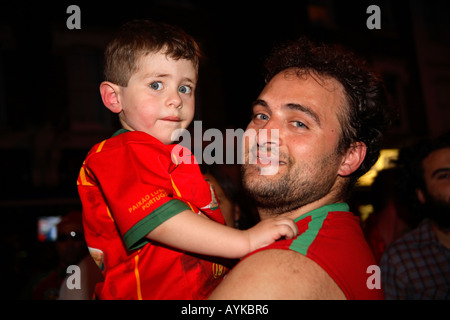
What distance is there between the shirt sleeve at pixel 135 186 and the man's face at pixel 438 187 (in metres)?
3.28

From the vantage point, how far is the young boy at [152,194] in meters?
1.33

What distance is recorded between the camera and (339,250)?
1364 mm

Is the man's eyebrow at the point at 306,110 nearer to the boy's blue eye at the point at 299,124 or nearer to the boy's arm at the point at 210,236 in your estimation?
the boy's blue eye at the point at 299,124

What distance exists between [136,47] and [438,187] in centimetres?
347

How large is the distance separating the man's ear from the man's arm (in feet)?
2.75

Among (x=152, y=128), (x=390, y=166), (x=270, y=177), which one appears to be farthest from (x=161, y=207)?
(x=390, y=166)

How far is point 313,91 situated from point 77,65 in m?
8.63

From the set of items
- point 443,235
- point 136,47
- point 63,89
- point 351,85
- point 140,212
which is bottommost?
point 443,235

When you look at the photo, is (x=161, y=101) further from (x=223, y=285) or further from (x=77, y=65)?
(x=77, y=65)

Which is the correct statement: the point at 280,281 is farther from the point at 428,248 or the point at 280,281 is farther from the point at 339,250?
the point at 428,248

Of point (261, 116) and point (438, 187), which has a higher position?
point (261, 116)

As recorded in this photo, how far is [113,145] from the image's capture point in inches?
56.9

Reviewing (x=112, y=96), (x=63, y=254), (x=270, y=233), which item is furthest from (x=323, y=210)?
(x=63, y=254)

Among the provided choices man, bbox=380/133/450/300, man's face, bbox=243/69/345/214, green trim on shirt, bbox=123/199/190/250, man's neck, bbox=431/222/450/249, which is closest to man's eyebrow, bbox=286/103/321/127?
man's face, bbox=243/69/345/214
